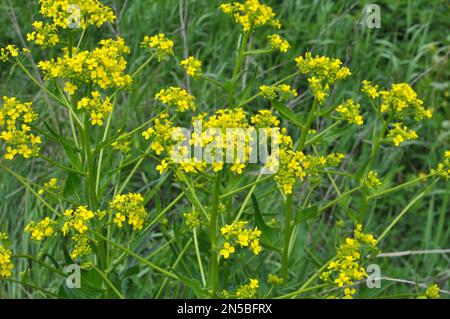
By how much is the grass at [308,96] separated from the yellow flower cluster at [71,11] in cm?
129

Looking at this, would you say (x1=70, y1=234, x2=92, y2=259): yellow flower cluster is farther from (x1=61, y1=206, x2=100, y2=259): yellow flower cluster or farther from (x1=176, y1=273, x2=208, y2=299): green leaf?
(x1=176, y1=273, x2=208, y2=299): green leaf

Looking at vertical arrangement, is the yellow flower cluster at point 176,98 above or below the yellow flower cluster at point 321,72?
below

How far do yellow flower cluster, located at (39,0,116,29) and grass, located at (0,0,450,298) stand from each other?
1289 mm

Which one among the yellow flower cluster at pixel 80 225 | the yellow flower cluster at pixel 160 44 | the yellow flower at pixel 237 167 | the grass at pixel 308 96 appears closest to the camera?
the yellow flower at pixel 237 167

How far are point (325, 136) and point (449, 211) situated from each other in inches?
87.7

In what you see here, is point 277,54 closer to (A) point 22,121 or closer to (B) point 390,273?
(B) point 390,273

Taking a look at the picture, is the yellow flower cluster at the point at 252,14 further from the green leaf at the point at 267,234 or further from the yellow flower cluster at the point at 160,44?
the green leaf at the point at 267,234

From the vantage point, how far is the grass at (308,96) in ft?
Result: 13.2

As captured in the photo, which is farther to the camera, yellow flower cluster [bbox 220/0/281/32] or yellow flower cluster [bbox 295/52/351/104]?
yellow flower cluster [bbox 220/0/281/32]

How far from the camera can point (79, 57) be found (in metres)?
2.49

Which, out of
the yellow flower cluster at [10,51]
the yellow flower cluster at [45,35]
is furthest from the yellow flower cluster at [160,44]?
the yellow flower cluster at [10,51]

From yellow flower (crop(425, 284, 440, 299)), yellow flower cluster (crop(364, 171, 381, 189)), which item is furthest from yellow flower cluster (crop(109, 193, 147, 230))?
yellow flower (crop(425, 284, 440, 299))

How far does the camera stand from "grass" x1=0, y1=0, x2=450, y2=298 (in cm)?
404
